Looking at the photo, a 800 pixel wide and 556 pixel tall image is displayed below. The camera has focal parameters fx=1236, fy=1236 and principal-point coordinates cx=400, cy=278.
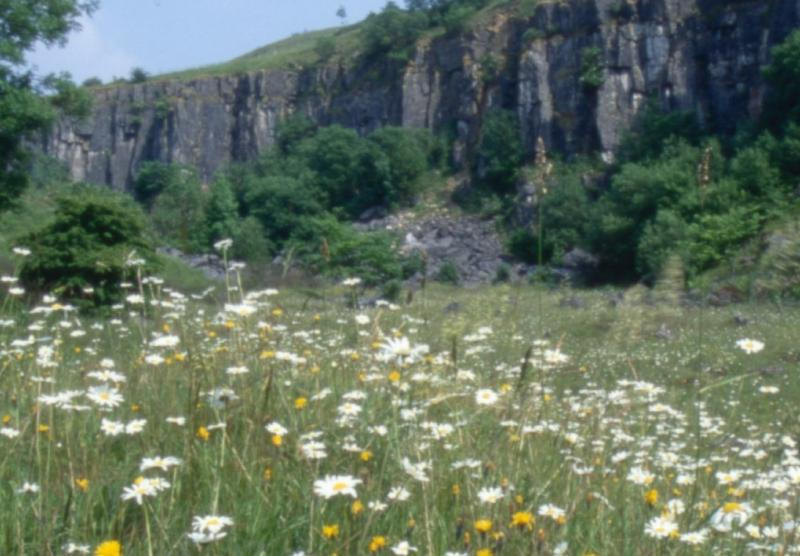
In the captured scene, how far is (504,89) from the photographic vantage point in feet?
254

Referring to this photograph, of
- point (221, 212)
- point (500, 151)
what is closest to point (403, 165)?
point (500, 151)

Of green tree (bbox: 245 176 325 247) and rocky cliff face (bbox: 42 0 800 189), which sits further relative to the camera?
green tree (bbox: 245 176 325 247)

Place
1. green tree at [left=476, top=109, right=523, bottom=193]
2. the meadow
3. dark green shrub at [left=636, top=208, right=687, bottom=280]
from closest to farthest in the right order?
the meadow → dark green shrub at [left=636, top=208, right=687, bottom=280] → green tree at [left=476, top=109, right=523, bottom=193]

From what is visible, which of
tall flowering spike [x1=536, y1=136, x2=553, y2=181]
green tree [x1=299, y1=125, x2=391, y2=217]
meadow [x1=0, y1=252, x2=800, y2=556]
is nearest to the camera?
meadow [x1=0, y1=252, x2=800, y2=556]

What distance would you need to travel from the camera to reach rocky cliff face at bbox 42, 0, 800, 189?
63594 millimetres

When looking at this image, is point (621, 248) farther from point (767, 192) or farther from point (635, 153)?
point (635, 153)

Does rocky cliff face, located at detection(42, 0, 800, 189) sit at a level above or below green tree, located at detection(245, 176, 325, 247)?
above

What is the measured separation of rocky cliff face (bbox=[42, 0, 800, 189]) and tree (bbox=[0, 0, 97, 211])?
1422 inches

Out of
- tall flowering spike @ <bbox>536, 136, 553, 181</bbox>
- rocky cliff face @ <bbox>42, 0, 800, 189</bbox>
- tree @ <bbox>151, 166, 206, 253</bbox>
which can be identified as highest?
rocky cliff face @ <bbox>42, 0, 800, 189</bbox>

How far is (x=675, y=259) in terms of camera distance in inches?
141

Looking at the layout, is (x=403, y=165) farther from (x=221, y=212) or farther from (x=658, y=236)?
(x=658, y=236)

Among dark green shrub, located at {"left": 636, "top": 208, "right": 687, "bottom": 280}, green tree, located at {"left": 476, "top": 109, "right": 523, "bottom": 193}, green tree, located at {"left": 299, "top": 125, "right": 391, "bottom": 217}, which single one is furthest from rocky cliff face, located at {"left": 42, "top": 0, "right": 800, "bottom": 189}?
dark green shrub, located at {"left": 636, "top": 208, "right": 687, "bottom": 280}

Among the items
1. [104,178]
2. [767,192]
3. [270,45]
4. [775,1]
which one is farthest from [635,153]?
[270,45]

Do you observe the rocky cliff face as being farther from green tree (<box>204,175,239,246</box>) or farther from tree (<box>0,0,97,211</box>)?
tree (<box>0,0,97,211</box>)
